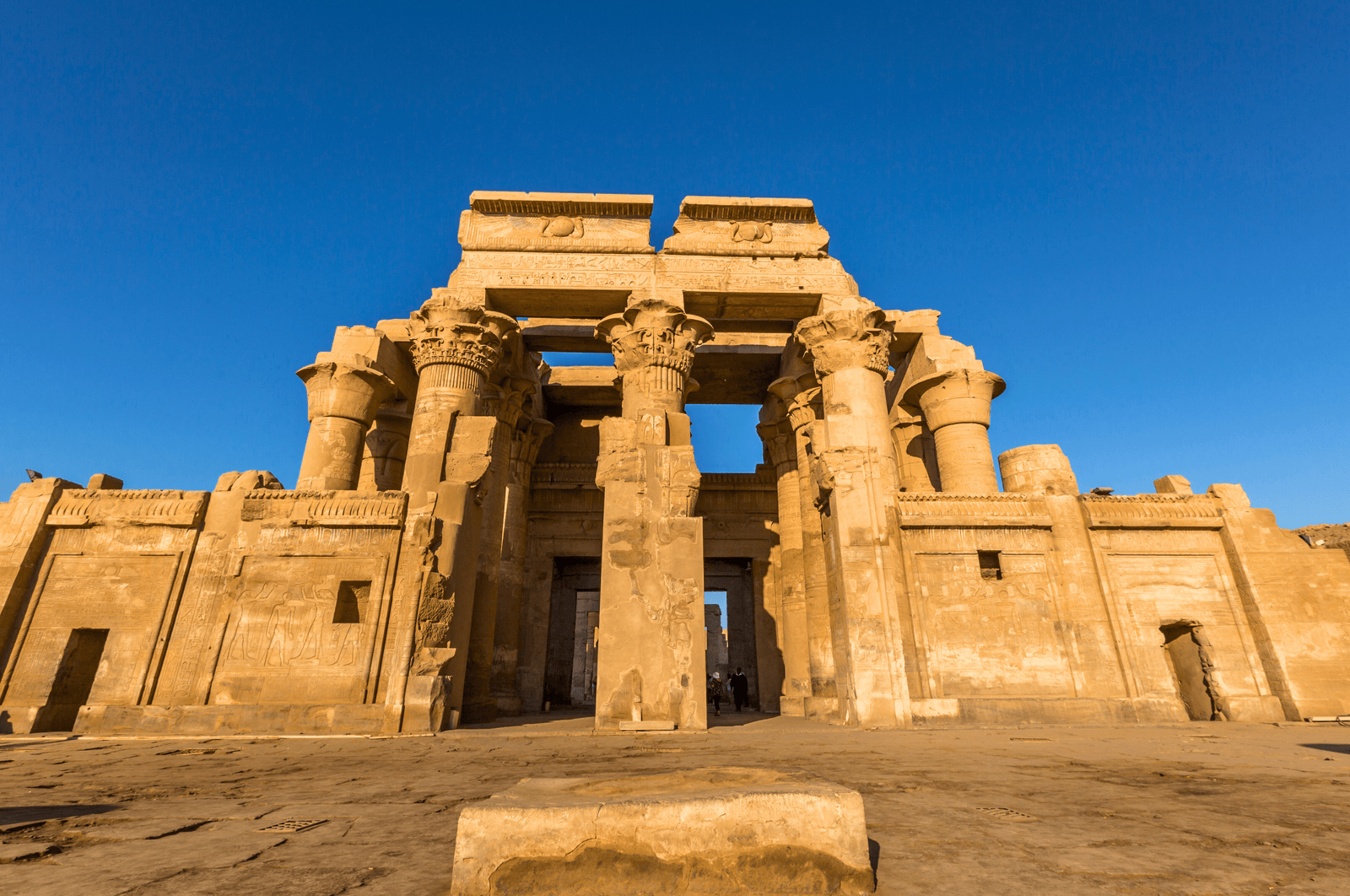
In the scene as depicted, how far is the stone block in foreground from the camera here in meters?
2.09

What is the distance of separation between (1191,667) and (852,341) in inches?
319

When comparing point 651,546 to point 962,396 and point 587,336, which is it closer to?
point 587,336

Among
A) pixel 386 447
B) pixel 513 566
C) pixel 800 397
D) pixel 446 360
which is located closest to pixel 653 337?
pixel 446 360

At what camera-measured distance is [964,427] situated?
43.4 feet

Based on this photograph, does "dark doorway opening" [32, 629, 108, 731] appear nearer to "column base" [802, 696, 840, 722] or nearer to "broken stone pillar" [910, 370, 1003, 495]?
"column base" [802, 696, 840, 722]

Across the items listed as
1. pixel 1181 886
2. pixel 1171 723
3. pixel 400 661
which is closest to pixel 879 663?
pixel 1171 723

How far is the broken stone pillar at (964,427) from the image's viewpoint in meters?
13.0

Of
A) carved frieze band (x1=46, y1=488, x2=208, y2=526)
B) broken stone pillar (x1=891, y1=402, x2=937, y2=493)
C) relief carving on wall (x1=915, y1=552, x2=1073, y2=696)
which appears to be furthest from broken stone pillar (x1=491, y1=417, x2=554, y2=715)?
broken stone pillar (x1=891, y1=402, x2=937, y2=493)

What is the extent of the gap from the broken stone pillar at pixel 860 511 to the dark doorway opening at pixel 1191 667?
5018 millimetres

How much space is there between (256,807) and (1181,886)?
14.7 feet

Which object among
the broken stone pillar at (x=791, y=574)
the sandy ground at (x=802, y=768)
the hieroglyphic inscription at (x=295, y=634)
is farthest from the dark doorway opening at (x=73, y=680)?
the broken stone pillar at (x=791, y=574)

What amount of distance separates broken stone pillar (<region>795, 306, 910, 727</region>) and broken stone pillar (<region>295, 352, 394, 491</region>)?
8.97 meters

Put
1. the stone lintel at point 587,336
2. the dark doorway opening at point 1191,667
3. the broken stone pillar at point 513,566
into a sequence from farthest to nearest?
1. the stone lintel at point 587,336
2. the broken stone pillar at point 513,566
3. the dark doorway opening at point 1191,667

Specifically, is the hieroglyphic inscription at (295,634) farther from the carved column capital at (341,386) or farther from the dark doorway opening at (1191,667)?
the dark doorway opening at (1191,667)
